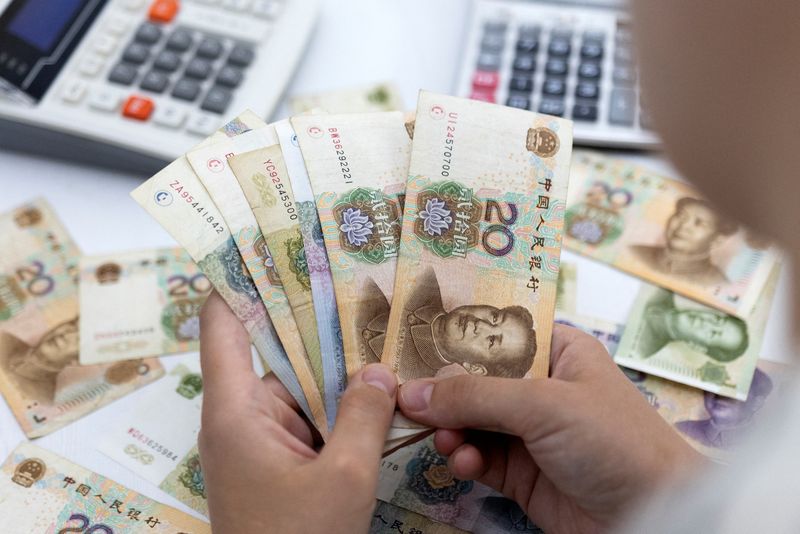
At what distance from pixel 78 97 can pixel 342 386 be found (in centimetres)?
41

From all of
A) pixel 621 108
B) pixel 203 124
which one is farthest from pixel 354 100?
pixel 621 108

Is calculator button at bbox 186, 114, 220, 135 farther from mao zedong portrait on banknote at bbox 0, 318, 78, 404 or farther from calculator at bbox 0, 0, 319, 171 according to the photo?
mao zedong portrait on banknote at bbox 0, 318, 78, 404

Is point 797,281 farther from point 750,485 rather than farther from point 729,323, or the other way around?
point 729,323

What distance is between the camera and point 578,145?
80 centimetres

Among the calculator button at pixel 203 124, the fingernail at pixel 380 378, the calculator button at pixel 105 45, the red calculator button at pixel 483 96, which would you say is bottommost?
the fingernail at pixel 380 378

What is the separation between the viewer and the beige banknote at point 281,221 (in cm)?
57

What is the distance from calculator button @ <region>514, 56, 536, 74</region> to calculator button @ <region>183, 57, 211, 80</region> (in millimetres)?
325

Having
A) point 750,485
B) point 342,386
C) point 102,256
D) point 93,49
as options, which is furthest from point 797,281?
point 93,49

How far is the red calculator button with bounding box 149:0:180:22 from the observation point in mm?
807

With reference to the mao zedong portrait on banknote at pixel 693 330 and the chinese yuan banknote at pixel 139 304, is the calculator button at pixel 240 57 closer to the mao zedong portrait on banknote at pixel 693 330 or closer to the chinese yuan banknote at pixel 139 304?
the chinese yuan banknote at pixel 139 304

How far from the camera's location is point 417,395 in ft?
1.74

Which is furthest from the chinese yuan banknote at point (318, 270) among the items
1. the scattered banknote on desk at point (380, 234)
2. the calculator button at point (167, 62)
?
the calculator button at point (167, 62)

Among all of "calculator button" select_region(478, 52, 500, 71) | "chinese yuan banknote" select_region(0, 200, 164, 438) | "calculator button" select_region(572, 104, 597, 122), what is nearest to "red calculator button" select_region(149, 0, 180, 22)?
"chinese yuan banknote" select_region(0, 200, 164, 438)

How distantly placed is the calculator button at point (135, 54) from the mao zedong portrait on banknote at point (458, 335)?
0.40m
